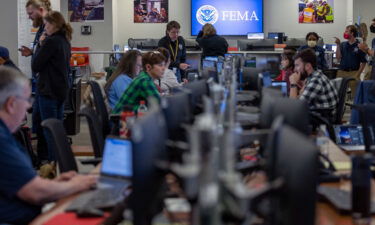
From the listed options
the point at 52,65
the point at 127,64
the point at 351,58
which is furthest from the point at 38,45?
the point at 351,58

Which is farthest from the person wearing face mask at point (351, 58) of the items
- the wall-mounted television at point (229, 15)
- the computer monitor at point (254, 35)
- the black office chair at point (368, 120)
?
the black office chair at point (368, 120)

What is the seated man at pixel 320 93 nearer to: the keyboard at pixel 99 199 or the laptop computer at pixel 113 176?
the laptop computer at pixel 113 176

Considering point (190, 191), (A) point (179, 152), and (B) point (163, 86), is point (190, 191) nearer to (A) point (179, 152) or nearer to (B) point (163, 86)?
(A) point (179, 152)

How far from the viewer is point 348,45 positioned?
1149 cm

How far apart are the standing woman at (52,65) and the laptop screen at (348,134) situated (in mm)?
2426

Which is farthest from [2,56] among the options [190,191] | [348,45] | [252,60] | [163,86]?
[348,45]

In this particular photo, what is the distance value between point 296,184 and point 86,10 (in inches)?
553

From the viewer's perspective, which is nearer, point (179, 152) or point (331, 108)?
point (179, 152)

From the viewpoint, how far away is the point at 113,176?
269 centimetres

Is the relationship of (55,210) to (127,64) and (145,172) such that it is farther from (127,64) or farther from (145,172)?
(127,64)

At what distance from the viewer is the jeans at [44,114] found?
5.76 meters

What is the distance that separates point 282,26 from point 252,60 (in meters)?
7.61

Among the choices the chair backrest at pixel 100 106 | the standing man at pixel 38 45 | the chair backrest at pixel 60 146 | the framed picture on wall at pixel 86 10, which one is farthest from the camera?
the framed picture on wall at pixel 86 10

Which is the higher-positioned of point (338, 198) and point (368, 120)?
point (368, 120)
